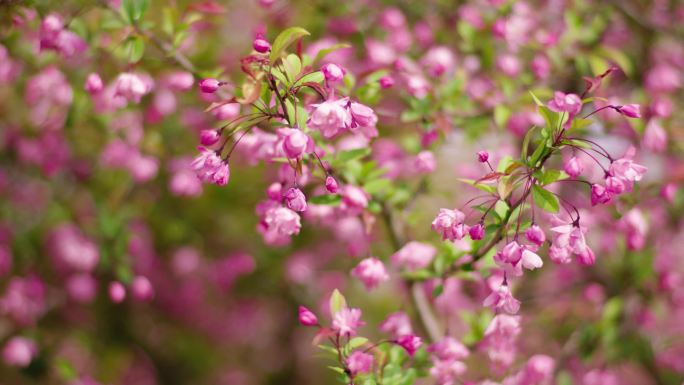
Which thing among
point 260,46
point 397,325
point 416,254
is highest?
point 260,46

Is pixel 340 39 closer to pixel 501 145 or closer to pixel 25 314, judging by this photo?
pixel 501 145

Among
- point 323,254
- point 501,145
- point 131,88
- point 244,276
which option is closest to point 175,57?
point 131,88

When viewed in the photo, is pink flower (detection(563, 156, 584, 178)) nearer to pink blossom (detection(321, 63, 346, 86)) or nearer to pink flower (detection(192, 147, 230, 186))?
pink blossom (detection(321, 63, 346, 86))

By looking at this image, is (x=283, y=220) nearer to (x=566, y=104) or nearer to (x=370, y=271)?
(x=370, y=271)

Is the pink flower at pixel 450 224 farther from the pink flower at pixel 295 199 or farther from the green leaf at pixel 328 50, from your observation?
the green leaf at pixel 328 50

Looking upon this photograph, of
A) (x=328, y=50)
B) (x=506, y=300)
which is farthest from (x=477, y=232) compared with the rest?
(x=328, y=50)

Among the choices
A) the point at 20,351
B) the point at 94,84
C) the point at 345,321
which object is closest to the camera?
the point at 345,321

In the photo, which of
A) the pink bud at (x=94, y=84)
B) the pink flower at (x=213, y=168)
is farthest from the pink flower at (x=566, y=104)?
the pink bud at (x=94, y=84)
